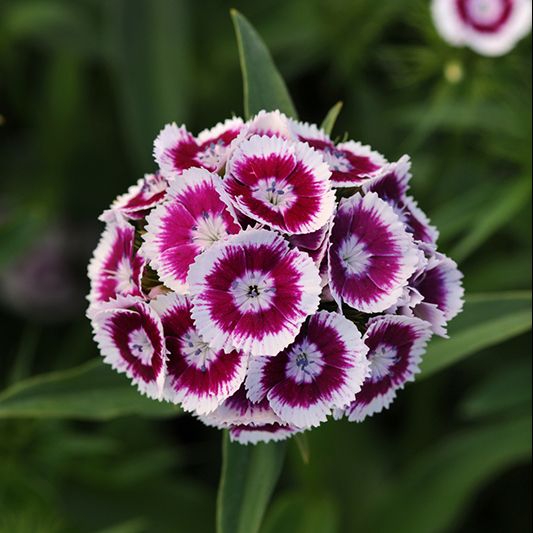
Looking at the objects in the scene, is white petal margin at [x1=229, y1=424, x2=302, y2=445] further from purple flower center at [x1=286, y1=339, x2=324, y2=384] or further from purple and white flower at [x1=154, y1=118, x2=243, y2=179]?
purple and white flower at [x1=154, y1=118, x2=243, y2=179]

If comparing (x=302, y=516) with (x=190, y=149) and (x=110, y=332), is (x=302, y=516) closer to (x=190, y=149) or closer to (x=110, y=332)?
(x=110, y=332)

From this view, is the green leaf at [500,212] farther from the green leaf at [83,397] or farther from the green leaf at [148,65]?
the green leaf at [148,65]

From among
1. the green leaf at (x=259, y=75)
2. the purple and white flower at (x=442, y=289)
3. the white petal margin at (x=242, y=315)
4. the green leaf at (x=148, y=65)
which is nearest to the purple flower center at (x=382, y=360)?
the purple and white flower at (x=442, y=289)

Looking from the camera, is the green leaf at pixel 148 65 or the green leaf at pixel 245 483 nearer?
the green leaf at pixel 245 483

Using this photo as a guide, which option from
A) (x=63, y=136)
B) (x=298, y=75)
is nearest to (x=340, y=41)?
(x=298, y=75)

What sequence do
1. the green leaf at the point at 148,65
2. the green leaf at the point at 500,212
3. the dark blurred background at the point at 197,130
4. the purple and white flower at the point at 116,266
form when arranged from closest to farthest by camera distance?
the purple and white flower at the point at 116,266 → the green leaf at the point at 500,212 → the dark blurred background at the point at 197,130 → the green leaf at the point at 148,65

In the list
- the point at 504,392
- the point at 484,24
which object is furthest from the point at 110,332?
the point at 484,24

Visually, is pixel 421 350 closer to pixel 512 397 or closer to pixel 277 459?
pixel 277 459
